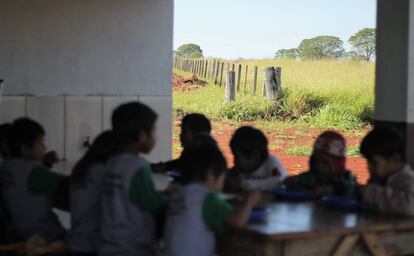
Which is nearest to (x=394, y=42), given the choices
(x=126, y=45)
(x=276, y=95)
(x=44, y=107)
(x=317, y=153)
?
(x=317, y=153)

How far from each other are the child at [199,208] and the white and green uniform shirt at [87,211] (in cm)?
53

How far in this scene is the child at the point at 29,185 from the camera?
3797 mm

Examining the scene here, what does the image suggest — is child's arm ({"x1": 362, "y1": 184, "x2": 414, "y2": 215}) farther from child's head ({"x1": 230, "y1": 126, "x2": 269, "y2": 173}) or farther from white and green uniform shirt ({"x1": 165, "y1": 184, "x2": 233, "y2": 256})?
child's head ({"x1": 230, "y1": 126, "x2": 269, "y2": 173})

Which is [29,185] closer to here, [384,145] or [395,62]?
[384,145]

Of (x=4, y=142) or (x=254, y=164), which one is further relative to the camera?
(x=4, y=142)

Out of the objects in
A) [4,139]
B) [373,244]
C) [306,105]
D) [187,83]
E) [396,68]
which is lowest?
[373,244]

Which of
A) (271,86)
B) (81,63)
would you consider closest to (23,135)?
(81,63)

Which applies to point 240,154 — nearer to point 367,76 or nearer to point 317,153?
point 317,153

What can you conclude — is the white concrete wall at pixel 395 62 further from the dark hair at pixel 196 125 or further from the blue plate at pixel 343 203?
the blue plate at pixel 343 203

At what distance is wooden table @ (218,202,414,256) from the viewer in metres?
2.79

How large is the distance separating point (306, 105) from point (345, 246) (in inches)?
665

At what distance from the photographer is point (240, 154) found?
4098mm

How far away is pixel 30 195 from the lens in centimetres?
381

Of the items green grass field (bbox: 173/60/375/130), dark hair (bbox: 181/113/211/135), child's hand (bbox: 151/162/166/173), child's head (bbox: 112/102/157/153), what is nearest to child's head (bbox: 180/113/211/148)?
dark hair (bbox: 181/113/211/135)
